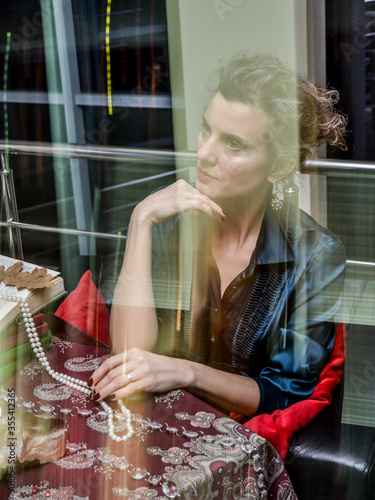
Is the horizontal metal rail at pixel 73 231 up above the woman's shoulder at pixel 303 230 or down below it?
below

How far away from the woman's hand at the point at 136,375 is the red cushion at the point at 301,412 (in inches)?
7.3

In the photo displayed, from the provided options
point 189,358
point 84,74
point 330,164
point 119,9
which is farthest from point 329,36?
point 189,358

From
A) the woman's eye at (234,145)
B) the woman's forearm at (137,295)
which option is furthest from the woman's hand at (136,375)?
the woman's eye at (234,145)

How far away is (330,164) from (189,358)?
1.58ft

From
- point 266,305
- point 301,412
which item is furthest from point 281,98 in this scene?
point 301,412

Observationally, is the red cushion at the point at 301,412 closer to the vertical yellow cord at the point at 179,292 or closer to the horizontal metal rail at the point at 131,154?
the vertical yellow cord at the point at 179,292

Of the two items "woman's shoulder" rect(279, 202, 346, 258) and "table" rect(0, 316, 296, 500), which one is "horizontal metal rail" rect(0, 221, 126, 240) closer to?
"woman's shoulder" rect(279, 202, 346, 258)

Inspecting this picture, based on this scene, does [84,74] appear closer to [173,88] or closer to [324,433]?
[173,88]

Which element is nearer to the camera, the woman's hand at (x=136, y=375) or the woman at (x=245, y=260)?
the woman's hand at (x=136, y=375)

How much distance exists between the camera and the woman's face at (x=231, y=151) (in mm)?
917

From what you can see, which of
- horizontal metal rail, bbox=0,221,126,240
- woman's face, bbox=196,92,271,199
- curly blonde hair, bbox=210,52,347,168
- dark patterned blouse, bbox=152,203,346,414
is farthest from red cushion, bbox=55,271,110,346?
curly blonde hair, bbox=210,52,347,168

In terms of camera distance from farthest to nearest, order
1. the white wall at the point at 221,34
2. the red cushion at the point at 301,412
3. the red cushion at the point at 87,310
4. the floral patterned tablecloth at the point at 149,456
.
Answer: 1. the red cushion at the point at 87,310
2. the red cushion at the point at 301,412
3. the white wall at the point at 221,34
4. the floral patterned tablecloth at the point at 149,456

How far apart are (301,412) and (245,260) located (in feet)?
1.05

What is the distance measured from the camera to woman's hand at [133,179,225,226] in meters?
0.99
